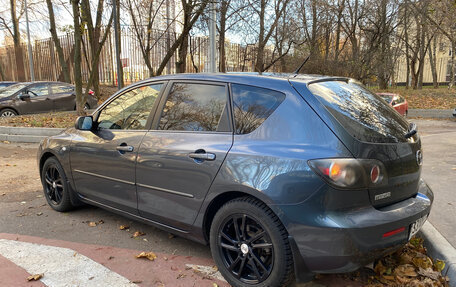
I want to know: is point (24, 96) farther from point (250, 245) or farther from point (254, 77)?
point (250, 245)

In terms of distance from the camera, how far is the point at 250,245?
2.65 metres

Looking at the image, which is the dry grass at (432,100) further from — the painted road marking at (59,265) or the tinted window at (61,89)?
the painted road marking at (59,265)

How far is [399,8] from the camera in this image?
65.2 ft

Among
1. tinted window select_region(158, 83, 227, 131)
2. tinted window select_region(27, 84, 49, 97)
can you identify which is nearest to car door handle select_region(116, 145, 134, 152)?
tinted window select_region(158, 83, 227, 131)

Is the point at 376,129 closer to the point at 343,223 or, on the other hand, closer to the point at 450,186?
the point at 343,223

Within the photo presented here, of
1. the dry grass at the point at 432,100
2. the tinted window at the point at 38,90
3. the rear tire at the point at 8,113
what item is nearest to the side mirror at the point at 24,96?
the tinted window at the point at 38,90

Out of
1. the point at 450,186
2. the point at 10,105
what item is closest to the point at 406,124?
the point at 450,186

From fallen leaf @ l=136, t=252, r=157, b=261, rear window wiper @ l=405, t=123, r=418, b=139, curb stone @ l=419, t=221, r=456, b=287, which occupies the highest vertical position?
rear window wiper @ l=405, t=123, r=418, b=139

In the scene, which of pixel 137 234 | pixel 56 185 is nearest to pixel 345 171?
pixel 137 234

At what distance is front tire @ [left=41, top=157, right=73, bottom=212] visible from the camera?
436 centimetres

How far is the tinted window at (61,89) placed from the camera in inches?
544

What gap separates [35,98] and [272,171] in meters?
13.3

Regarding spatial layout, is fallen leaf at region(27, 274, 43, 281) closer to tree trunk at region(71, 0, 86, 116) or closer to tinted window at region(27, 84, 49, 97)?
tree trunk at region(71, 0, 86, 116)

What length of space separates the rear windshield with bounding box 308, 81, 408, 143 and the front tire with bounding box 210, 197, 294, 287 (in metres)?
0.85
